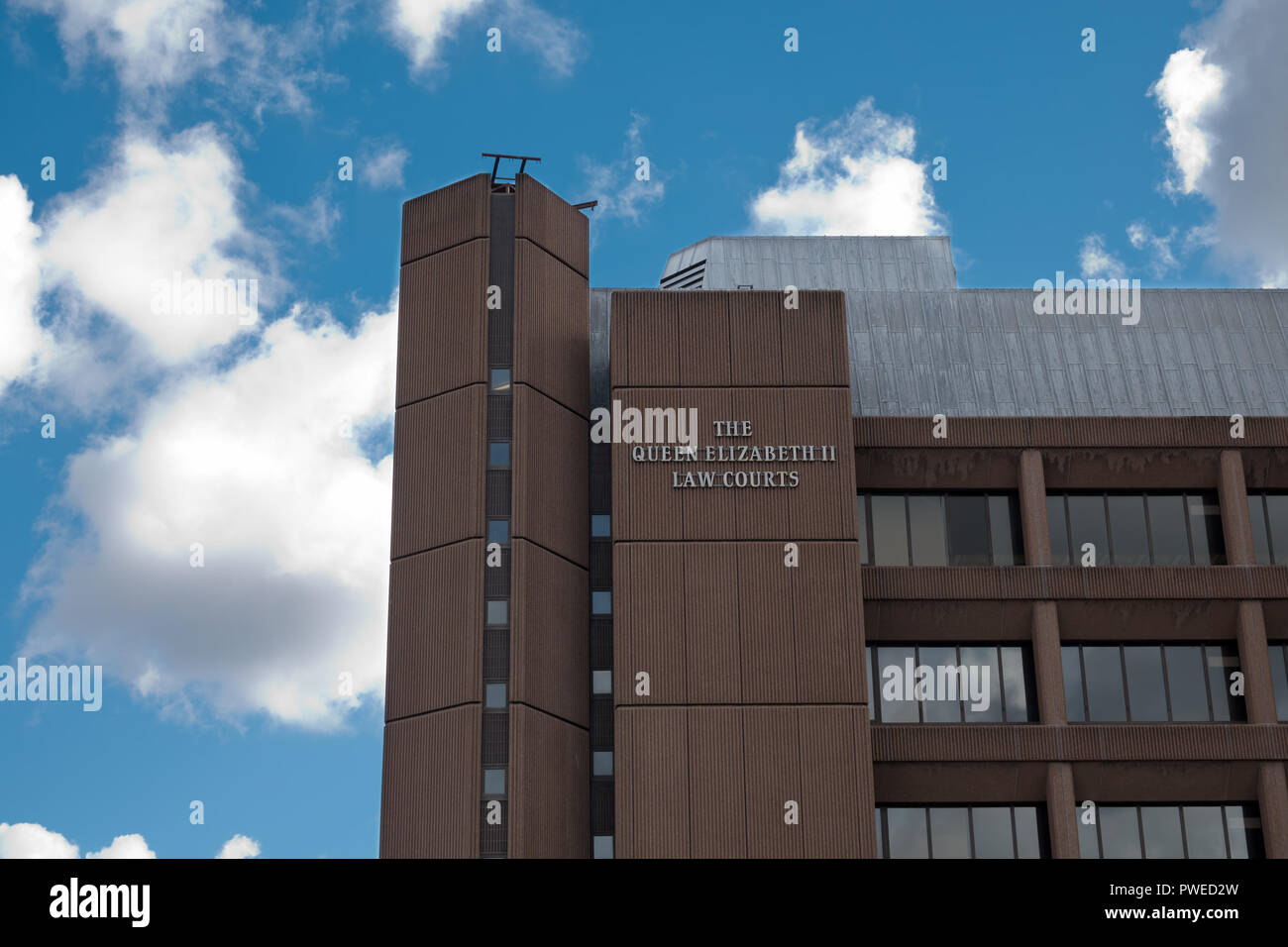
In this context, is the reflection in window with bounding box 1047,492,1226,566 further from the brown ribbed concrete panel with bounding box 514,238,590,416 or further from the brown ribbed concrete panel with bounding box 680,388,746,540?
the brown ribbed concrete panel with bounding box 514,238,590,416

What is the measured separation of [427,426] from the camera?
4641 centimetres

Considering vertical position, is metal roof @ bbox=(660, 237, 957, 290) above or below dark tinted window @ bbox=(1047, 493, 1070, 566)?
above

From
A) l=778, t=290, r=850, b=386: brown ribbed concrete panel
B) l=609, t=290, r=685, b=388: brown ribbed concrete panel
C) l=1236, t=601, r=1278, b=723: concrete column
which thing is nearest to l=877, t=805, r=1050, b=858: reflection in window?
l=1236, t=601, r=1278, b=723: concrete column

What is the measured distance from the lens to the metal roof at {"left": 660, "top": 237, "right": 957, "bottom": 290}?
58812 mm

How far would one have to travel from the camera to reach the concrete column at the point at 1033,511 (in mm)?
46906

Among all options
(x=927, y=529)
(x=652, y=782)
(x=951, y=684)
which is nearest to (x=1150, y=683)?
(x=951, y=684)

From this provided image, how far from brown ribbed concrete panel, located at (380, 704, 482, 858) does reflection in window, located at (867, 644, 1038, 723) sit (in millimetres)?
12201

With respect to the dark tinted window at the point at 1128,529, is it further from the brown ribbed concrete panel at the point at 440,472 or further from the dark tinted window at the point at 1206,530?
the brown ribbed concrete panel at the point at 440,472

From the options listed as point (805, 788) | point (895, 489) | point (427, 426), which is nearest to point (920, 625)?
point (895, 489)

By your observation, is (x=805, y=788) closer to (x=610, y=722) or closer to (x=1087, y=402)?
(x=610, y=722)

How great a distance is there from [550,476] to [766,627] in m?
8.03

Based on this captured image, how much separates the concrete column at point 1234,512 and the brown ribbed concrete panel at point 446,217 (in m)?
24.5

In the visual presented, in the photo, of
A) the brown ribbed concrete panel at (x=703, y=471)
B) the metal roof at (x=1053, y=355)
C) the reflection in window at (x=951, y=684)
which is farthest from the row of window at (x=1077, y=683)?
the metal roof at (x=1053, y=355)
